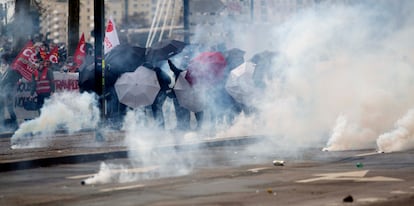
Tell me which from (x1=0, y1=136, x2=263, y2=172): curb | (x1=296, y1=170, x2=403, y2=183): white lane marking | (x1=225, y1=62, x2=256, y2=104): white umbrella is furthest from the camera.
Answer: (x1=225, y1=62, x2=256, y2=104): white umbrella

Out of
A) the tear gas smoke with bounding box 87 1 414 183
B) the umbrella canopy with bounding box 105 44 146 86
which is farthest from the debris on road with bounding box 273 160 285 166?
the umbrella canopy with bounding box 105 44 146 86

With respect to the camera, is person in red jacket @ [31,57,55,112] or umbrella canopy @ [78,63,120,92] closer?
umbrella canopy @ [78,63,120,92]

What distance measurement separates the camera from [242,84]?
26.1 m

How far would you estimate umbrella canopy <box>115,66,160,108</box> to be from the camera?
86.5 feet

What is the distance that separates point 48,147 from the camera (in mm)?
22719

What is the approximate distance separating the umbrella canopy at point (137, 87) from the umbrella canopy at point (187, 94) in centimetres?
51

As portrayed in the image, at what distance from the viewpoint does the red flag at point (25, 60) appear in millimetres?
29781

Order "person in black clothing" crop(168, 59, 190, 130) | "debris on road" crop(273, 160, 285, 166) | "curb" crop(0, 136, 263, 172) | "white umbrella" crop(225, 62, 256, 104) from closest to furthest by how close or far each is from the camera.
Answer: "debris on road" crop(273, 160, 285, 166) → "curb" crop(0, 136, 263, 172) → "white umbrella" crop(225, 62, 256, 104) → "person in black clothing" crop(168, 59, 190, 130)

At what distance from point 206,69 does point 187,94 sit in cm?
85

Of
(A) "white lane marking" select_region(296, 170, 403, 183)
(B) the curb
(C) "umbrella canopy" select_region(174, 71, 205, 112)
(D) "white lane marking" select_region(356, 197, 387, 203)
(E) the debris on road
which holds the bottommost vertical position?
(B) the curb

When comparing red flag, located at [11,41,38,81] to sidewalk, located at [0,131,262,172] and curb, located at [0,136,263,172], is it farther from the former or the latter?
curb, located at [0,136,263,172]

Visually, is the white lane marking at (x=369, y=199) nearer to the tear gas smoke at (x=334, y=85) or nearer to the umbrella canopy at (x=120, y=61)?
the tear gas smoke at (x=334, y=85)

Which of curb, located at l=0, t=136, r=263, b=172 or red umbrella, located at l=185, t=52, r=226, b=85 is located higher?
red umbrella, located at l=185, t=52, r=226, b=85

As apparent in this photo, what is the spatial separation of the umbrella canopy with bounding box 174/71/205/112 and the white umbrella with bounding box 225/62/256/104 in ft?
2.68
